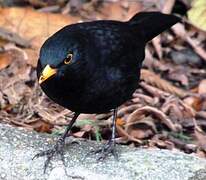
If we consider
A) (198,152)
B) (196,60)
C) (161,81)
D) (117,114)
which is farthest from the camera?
(196,60)

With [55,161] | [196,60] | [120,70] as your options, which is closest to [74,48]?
[120,70]

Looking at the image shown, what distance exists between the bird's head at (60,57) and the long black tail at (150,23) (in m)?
1.11

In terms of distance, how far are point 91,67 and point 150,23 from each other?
49.9 inches

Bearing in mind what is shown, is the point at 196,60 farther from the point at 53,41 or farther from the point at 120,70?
the point at 53,41

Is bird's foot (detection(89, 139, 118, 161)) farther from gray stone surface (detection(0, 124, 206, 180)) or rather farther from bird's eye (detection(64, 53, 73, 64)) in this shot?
bird's eye (detection(64, 53, 73, 64))

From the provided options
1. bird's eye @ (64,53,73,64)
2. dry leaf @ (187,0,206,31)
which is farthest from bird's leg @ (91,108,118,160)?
dry leaf @ (187,0,206,31)

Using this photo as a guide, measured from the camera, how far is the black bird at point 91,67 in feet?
14.5

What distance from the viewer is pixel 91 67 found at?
467cm

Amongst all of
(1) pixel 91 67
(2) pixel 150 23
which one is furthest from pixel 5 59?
(1) pixel 91 67

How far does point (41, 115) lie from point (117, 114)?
2.09 ft

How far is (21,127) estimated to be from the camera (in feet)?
18.7

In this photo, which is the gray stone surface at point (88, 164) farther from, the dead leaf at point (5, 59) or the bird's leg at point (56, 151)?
the dead leaf at point (5, 59)

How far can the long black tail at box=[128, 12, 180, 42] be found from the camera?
566cm

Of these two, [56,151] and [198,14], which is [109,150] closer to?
[56,151]
